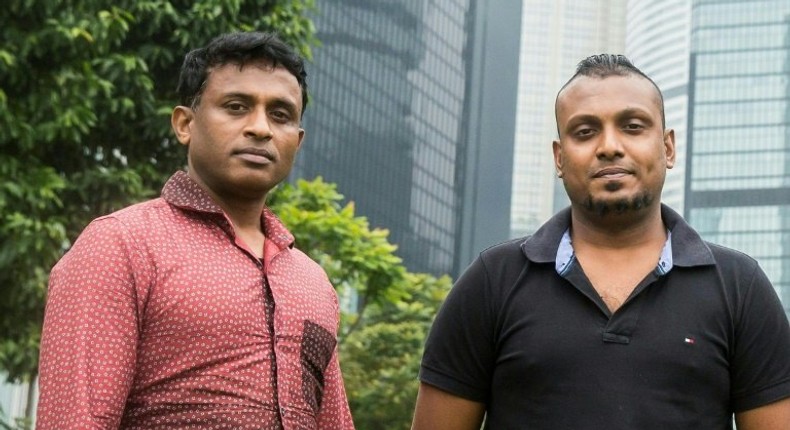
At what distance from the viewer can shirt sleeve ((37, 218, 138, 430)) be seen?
9.99 ft

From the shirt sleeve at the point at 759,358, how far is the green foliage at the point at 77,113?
729 centimetres

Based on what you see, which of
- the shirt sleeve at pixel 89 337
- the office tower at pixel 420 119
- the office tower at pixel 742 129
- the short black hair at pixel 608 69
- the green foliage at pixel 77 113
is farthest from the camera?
the office tower at pixel 742 129

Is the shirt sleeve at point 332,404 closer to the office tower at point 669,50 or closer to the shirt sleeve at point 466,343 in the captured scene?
the shirt sleeve at point 466,343

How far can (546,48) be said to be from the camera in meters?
169

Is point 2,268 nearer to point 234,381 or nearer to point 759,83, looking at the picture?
point 234,381

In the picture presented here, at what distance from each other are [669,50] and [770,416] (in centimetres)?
12582

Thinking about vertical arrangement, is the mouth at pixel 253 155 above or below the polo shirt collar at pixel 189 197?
above

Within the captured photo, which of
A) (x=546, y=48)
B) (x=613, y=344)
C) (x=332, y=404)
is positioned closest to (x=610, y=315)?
(x=613, y=344)

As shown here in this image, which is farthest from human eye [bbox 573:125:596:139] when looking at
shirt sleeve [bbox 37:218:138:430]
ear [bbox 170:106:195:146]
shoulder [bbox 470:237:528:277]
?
shirt sleeve [bbox 37:218:138:430]

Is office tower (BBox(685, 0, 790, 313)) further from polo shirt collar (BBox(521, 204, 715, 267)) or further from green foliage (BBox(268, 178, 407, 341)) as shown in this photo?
polo shirt collar (BBox(521, 204, 715, 267))

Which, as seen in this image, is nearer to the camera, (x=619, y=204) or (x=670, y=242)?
(x=619, y=204)

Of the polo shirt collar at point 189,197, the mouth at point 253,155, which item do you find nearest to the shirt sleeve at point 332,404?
the polo shirt collar at point 189,197

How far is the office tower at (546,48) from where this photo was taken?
159125 mm

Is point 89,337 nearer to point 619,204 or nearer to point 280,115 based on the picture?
point 280,115
